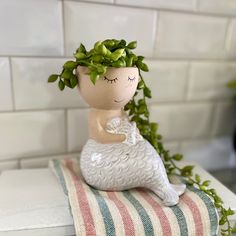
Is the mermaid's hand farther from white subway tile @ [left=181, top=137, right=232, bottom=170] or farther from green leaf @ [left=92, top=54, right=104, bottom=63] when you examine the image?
white subway tile @ [left=181, top=137, right=232, bottom=170]

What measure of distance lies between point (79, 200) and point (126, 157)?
0.32 feet

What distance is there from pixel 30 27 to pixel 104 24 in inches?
5.7

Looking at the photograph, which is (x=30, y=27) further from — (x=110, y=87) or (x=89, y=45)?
(x=110, y=87)

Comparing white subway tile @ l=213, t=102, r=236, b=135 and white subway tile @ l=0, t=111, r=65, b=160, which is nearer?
white subway tile @ l=0, t=111, r=65, b=160

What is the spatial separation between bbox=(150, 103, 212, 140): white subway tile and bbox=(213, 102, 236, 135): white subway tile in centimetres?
2

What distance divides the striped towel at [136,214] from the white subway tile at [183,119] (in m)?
0.24

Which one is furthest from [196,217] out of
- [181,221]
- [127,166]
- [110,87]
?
[110,87]

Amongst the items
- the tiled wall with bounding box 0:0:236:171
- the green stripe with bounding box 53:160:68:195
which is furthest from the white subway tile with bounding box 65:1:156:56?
the green stripe with bounding box 53:160:68:195

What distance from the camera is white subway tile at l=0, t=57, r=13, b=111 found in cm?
49

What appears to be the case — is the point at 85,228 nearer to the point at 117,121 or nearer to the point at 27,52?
the point at 117,121

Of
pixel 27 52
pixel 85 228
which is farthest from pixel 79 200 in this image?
pixel 27 52

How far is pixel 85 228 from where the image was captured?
35 centimetres

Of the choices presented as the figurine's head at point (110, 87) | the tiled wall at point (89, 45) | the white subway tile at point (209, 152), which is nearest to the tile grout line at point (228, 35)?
the tiled wall at point (89, 45)

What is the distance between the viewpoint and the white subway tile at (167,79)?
597mm
